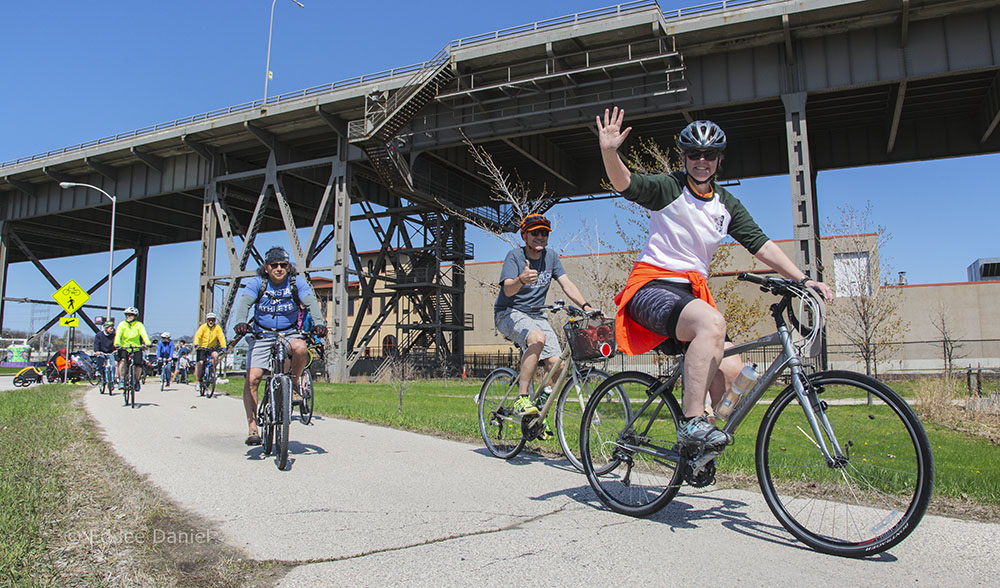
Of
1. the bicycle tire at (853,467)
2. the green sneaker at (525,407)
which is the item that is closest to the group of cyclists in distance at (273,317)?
the green sneaker at (525,407)

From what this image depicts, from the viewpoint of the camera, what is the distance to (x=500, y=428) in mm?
6090

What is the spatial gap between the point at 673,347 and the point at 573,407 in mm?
1520

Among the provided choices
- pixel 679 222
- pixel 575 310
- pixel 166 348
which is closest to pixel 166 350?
pixel 166 348

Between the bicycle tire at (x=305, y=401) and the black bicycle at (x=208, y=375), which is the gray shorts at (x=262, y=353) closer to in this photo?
the bicycle tire at (x=305, y=401)

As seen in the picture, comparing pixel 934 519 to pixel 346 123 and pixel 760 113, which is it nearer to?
pixel 760 113

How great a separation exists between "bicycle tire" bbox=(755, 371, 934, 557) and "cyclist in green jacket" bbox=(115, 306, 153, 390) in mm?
12760

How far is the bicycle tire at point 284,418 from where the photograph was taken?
5.52 metres

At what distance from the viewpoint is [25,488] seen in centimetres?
421

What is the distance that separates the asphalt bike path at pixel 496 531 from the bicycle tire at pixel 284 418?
0.38 feet

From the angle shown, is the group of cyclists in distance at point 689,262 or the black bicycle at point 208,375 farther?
the black bicycle at point 208,375

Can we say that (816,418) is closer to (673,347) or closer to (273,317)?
(673,347)

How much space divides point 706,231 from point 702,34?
2403 cm

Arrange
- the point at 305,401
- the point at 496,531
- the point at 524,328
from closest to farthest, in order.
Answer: the point at 496,531, the point at 524,328, the point at 305,401

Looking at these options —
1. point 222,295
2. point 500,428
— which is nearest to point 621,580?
point 500,428
